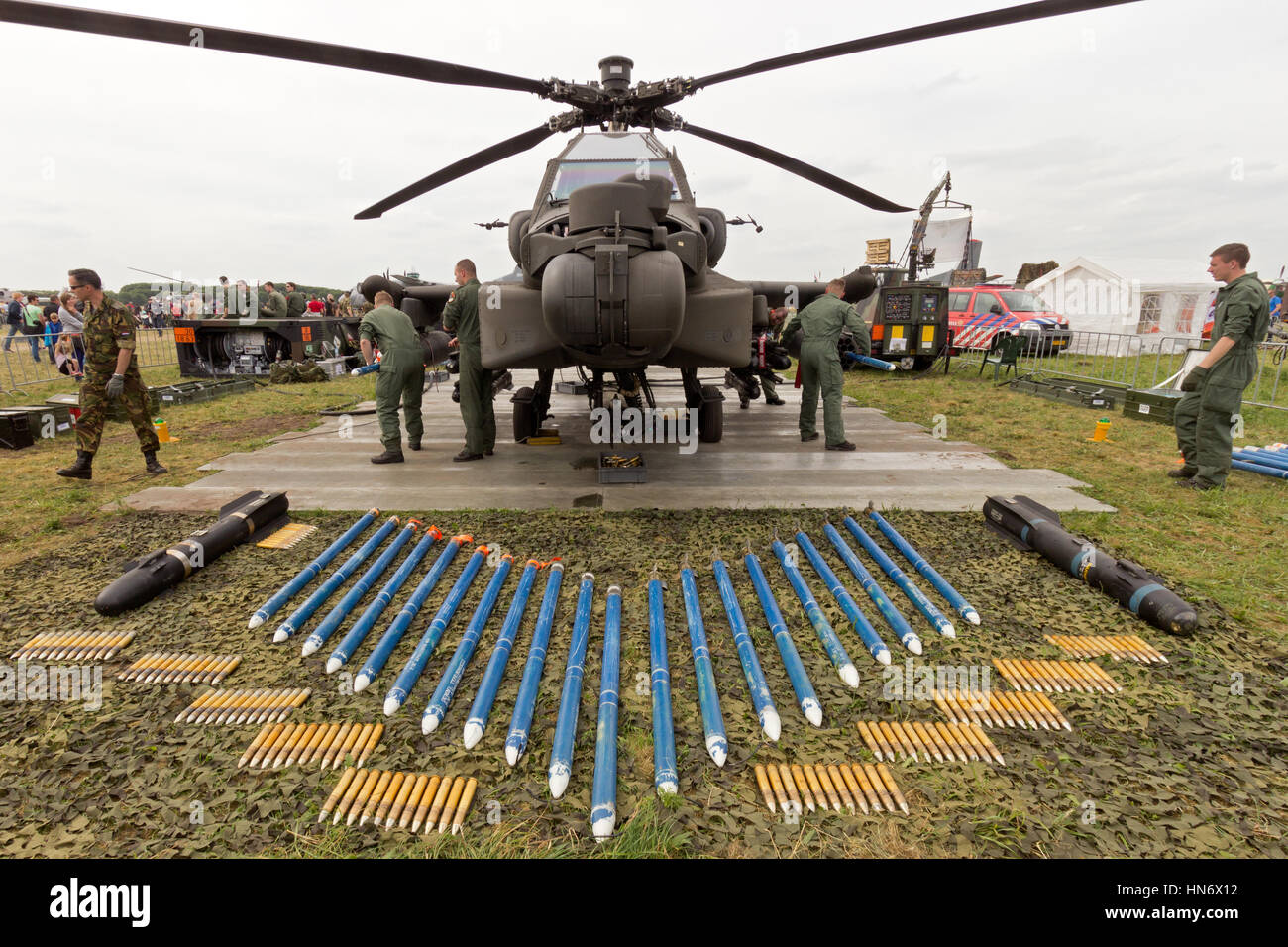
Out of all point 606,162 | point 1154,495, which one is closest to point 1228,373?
point 1154,495

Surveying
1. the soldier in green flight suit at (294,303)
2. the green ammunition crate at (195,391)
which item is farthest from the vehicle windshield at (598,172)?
the soldier in green flight suit at (294,303)

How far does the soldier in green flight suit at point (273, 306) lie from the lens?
16453 mm

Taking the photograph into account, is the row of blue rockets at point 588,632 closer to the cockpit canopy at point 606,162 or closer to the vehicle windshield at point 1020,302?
the cockpit canopy at point 606,162

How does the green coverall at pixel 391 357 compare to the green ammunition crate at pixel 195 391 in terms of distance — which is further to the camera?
the green ammunition crate at pixel 195 391

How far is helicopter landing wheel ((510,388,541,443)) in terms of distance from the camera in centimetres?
741

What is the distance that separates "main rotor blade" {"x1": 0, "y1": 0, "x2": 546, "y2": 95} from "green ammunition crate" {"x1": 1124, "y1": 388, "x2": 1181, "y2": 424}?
1052 cm

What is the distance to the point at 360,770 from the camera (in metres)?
2.31

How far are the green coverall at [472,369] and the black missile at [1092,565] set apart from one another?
17.4 feet

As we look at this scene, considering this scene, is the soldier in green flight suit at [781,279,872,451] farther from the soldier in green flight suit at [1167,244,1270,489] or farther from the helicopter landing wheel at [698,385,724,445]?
the soldier in green flight suit at [1167,244,1270,489]

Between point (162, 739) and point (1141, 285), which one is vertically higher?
point (1141, 285)

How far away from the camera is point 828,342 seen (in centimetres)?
726
